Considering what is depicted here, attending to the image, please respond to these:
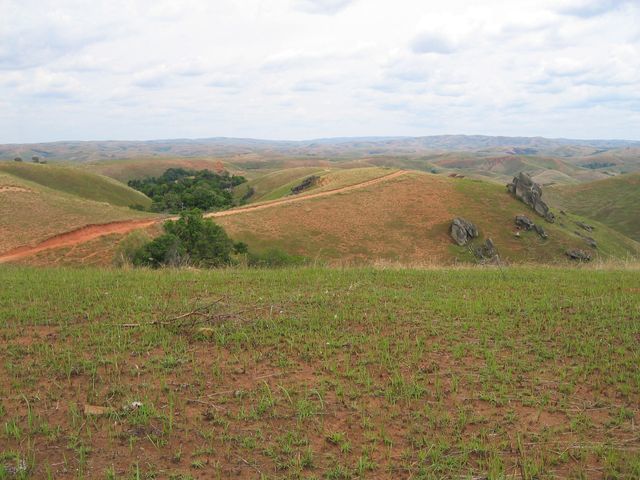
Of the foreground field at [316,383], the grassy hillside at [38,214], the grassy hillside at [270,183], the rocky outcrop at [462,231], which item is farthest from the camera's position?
the grassy hillside at [270,183]

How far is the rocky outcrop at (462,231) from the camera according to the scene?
137ft

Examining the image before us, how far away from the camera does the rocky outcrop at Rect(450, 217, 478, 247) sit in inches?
1644

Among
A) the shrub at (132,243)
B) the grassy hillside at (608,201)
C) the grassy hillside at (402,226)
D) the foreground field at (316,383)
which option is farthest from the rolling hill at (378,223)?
the foreground field at (316,383)

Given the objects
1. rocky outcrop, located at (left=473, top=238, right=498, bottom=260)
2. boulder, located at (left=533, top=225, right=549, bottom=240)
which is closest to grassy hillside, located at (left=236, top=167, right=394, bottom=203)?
rocky outcrop, located at (left=473, top=238, right=498, bottom=260)

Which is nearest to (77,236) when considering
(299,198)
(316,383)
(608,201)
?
(299,198)

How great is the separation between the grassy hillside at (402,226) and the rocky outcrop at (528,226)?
693mm

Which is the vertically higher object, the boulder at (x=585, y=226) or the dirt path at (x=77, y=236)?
the dirt path at (x=77, y=236)

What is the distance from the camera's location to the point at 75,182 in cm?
6475

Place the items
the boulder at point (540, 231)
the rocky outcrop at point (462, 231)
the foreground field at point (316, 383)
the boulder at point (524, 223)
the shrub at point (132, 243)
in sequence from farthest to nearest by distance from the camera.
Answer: the boulder at point (524, 223) → the boulder at point (540, 231) → the rocky outcrop at point (462, 231) → the shrub at point (132, 243) → the foreground field at point (316, 383)

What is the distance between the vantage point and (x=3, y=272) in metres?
12.0

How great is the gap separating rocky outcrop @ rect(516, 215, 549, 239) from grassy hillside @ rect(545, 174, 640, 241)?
28670 mm

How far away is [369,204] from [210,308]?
40.0 meters

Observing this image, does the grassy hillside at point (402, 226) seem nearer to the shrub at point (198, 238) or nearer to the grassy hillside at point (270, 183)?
the shrub at point (198, 238)

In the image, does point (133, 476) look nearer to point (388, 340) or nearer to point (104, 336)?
point (104, 336)
